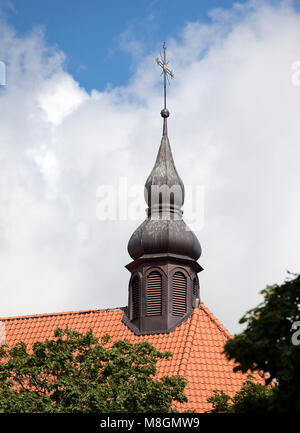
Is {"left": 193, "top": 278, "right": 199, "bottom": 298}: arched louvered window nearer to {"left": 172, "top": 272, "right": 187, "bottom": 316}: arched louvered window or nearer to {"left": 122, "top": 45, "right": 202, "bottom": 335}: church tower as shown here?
{"left": 122, "top": 45, "right": 202, "bottom": 335}: church tower

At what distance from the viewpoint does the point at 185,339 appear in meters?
32.0

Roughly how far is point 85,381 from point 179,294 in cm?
1205

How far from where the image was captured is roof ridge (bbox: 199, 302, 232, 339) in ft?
107

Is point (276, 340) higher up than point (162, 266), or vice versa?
point (162, 266)

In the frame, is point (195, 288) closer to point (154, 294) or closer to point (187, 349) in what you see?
point (154, 294)

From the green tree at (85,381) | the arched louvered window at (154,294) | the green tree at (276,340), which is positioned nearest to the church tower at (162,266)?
the arched louvered window at (154,294)

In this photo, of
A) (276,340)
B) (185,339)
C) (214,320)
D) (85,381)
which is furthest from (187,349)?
(276,340)

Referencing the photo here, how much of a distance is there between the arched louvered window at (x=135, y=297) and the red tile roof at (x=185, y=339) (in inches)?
24.4

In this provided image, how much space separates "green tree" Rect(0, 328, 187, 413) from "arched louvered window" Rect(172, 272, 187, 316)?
31.9 ft

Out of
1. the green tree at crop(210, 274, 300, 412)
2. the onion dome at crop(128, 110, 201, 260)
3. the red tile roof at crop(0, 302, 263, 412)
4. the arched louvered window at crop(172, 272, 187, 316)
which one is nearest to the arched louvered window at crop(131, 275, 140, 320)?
the red tile roof at crop(0, 302, 263, 412)

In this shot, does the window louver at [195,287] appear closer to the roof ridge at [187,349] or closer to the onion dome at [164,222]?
the onion dome at [164,222]

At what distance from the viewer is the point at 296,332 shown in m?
14.5
